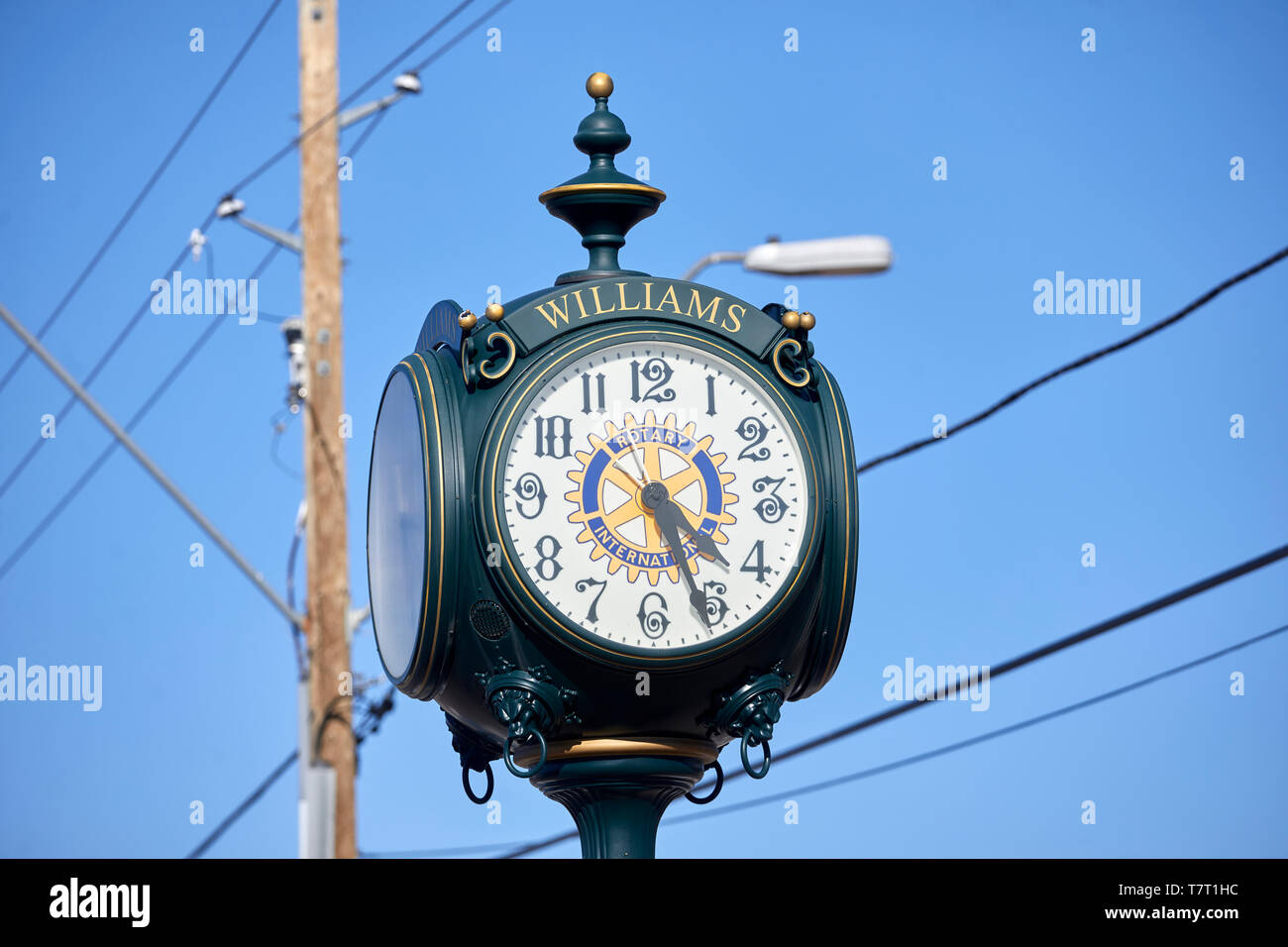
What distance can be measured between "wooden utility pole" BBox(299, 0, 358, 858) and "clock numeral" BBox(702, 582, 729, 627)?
8008 mm

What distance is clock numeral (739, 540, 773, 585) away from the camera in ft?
14.5

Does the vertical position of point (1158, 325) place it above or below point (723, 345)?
above

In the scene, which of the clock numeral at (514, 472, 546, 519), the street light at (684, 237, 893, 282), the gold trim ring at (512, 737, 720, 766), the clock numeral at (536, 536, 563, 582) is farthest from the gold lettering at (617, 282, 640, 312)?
the street light at (684, 237, 893, 282)

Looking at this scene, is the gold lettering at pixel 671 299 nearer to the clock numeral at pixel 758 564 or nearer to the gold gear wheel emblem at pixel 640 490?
the gold gear wheel emblem at pixel 640 490

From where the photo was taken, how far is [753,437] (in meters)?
4.49

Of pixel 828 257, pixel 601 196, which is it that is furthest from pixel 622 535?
pixel 828 257

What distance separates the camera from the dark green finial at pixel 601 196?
480 cm

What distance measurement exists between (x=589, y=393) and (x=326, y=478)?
26.4 ft

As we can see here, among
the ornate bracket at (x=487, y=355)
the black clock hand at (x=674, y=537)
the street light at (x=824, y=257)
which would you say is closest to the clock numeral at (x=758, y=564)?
the black clock hand at (x=674, y=537)
